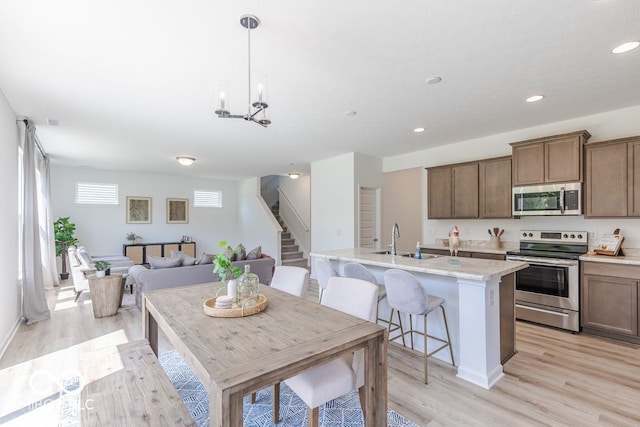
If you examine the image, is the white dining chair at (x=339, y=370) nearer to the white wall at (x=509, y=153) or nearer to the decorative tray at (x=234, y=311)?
the decorative tray at (x=234, y=311)

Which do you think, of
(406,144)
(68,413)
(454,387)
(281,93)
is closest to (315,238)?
(406,144)

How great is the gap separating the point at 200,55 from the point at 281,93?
2.96 feet

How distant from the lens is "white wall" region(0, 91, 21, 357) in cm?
313

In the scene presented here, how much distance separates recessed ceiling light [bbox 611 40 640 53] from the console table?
906 centimetres

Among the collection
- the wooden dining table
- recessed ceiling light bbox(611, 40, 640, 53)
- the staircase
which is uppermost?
recessed ceiling light bbox(611, 40, 640, 53)

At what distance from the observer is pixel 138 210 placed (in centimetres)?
826

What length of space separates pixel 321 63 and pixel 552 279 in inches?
142

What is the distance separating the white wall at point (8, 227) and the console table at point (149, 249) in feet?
13.5

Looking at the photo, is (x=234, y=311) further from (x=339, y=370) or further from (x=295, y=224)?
(x=295, y=224)

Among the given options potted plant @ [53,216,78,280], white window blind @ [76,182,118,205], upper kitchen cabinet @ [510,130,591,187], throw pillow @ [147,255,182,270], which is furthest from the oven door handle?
white window blind @ [76,182,118,205]

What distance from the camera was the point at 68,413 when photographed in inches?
79.7

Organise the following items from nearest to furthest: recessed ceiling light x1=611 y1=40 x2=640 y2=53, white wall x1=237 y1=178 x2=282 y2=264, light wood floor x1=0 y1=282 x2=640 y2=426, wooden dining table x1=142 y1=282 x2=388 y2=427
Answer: wooden dining table x1=142 y1=282 x2=388 y2=427 → light wood floor x1=0 y1=282 x2=640 y2=426 → recessed ceiling light x1=611 y1=40 x2=640 y2=53 → white wall x1=237 y1=178 x2=282 y2=264

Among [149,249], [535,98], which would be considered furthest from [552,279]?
[149,249]

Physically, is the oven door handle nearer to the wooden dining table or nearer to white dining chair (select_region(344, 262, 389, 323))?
white dining chair (select_region(344, 262, 389, 323))
